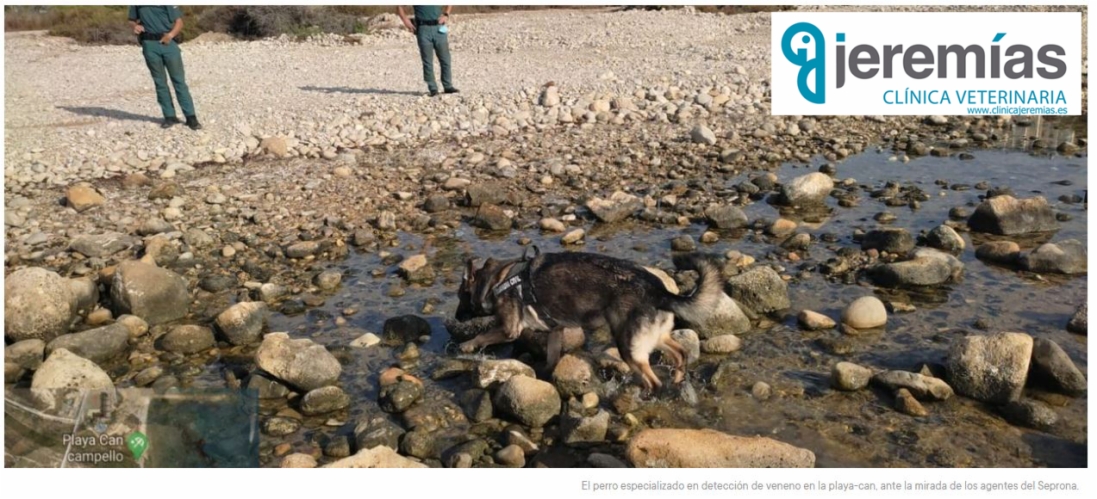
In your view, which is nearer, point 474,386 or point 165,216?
point 474,386

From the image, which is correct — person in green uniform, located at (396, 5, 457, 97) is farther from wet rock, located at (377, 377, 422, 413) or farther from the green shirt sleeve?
wet rock, located at (377, 377, 422, 413)

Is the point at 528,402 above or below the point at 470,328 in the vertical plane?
below

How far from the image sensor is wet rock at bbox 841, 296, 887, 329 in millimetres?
7195

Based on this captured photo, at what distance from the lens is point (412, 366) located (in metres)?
6.85

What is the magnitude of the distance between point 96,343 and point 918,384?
6.87 metres

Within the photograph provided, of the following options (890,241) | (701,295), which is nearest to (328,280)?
(701,295)

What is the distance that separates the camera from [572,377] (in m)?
6.32

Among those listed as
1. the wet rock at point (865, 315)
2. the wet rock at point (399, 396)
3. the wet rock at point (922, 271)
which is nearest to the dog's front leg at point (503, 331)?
the wet rock at point (399, 396)

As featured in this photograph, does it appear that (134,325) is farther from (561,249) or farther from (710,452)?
(710,452)

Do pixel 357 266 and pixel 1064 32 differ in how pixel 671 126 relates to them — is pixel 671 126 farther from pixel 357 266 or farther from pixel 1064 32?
pixel 357 266

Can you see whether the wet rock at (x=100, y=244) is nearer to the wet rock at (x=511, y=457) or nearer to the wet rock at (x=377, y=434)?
the wet rock at (x=377, y=434)

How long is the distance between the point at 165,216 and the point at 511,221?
4644 mm

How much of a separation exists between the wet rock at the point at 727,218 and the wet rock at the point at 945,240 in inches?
86.1
